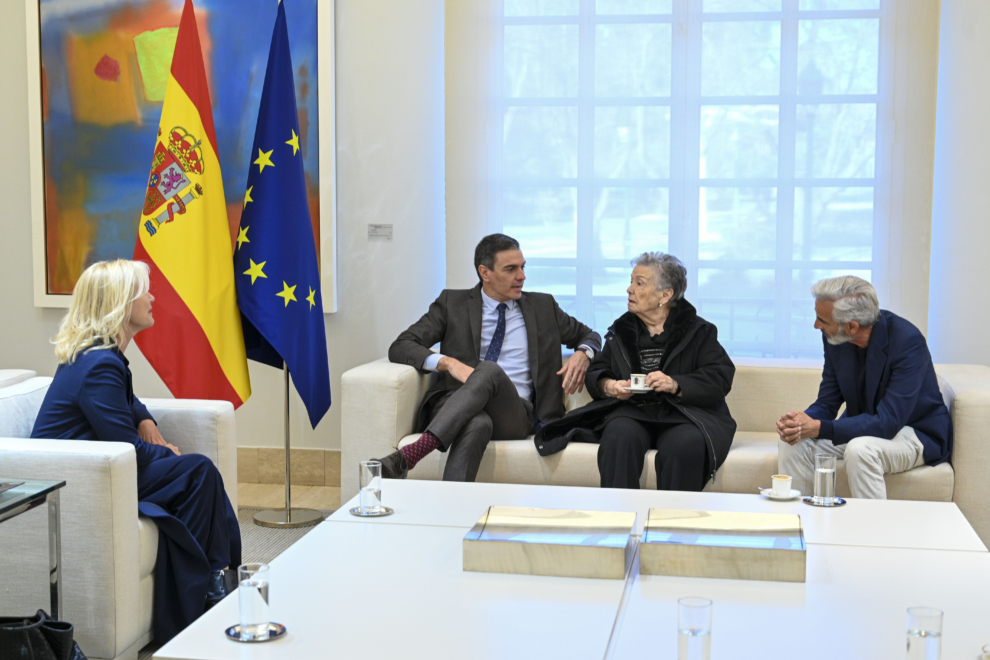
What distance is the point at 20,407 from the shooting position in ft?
9.61

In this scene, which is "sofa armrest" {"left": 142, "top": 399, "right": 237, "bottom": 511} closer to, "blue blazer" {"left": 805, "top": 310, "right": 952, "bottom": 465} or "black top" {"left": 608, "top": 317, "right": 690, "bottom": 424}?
"black top" {"left": 608, "top": 317, "right": 690, "bottom": 424}

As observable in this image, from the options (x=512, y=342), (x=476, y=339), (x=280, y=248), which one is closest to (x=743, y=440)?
(x=512, y=342)

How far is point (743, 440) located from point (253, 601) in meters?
2.64

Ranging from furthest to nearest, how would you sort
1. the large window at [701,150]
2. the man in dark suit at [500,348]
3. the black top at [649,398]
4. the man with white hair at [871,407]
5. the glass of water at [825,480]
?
1. the large window at [701,150]
2. the man in dark suit at [500,348]
3. the black top at [649,398]
4. the man with white hair at [871,407]
5. the glass of water at [825,480]

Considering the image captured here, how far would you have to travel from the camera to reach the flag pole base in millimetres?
3908

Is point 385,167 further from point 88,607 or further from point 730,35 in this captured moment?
point 88,607

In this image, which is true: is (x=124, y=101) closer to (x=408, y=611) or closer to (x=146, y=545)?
(x=146, y=545)

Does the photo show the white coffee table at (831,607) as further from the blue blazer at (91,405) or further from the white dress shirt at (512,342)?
the white dress shirt at (512,342)

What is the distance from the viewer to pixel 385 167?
4.52 m

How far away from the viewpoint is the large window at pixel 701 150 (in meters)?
4.35

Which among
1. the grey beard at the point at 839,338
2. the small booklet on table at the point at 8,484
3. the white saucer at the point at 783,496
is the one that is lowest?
the white saucer at the point at 783,496

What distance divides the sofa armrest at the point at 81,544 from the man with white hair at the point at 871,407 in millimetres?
2110

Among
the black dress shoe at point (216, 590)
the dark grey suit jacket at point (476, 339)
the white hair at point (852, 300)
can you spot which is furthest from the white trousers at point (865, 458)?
the black dress shoe at point (216, 590)

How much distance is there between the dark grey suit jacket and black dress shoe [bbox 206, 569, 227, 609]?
4.23 ft
